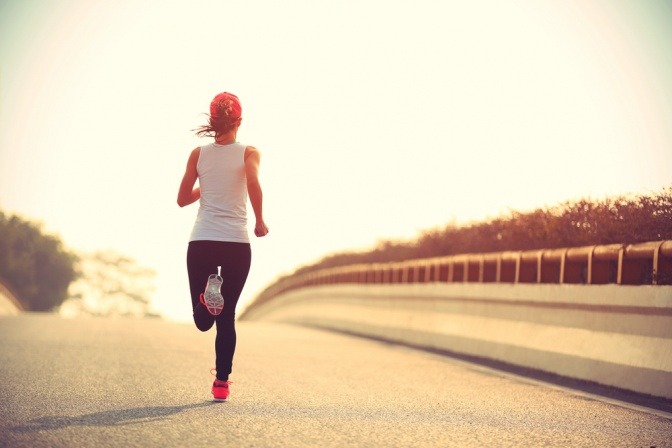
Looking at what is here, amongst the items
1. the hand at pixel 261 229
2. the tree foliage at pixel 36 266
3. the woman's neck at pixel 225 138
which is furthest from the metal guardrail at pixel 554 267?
the tree foliage at pixel 36 266

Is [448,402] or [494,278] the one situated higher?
[494,278]

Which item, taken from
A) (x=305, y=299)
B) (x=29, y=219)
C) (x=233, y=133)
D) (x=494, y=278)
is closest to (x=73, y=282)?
(x=29, y=219)

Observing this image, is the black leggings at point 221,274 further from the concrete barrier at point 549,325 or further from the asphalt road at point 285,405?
the concrete barrier at point 549,325

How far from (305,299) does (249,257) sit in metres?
21.2

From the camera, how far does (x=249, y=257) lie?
7848 mm

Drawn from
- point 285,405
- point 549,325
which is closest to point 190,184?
point 285,405

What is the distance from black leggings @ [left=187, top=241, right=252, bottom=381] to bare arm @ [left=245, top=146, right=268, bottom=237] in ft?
0.55

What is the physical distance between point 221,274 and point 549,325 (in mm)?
4259

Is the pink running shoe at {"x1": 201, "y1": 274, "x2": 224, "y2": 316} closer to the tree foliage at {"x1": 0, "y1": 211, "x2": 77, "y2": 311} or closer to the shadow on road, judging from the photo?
the shadow on road

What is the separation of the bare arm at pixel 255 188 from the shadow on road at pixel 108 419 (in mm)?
1449

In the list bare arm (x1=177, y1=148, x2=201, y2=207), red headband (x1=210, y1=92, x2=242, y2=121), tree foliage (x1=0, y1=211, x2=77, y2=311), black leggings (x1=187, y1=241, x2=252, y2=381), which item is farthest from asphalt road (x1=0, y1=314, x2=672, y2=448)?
tree foliage (x1=0, y1=211, x2=77, y2=311)

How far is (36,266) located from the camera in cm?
6456

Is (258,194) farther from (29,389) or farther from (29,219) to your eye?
(29,219)

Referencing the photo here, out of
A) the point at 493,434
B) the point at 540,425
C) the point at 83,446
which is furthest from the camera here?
the point at 540,425
